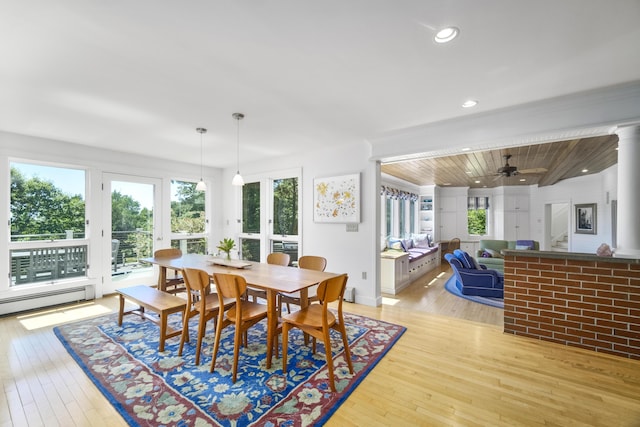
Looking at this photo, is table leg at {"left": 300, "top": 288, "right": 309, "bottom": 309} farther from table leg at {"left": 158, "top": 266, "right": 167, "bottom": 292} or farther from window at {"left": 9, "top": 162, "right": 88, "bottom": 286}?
window at {"left": 9, "top": 162, "right": 88, "bottom": 286}

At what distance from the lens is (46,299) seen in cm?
396

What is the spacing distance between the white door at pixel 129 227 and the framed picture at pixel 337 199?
3.16 m

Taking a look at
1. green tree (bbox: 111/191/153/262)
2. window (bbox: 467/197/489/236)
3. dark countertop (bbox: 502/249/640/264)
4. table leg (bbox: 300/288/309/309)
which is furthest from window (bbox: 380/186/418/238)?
green tree (bbox: 111/191/153/262)

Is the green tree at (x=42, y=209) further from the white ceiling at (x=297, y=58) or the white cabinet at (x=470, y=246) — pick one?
the white cabinet at (x=470, y=246)

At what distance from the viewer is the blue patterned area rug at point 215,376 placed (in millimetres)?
1789

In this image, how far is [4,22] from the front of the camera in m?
1.62

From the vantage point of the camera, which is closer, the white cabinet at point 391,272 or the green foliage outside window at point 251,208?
the white cabinet at point 391,272

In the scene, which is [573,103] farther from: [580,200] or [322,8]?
[580,200]

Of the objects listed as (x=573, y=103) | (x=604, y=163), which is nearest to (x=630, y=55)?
(x=573, y=103)

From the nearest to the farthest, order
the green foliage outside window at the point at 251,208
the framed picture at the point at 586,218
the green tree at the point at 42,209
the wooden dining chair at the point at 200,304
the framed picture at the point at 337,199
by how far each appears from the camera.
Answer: the wooden dining chair at the point at 200,304 → the green tree at the point at 42,209 → the framed picture at the point at 337,199 → the green foliage outside window at the point at 251,208 → the framed picture at the point at 586,218

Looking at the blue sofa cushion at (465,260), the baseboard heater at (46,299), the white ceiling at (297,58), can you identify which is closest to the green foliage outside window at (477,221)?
the blue sofa cushion at (465,260)

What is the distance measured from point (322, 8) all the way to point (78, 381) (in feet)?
10.8

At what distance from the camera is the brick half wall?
2.54 m

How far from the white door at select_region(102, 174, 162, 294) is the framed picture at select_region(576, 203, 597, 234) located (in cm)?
1007
